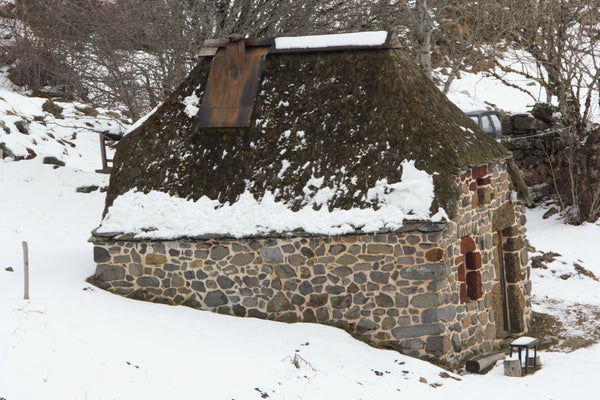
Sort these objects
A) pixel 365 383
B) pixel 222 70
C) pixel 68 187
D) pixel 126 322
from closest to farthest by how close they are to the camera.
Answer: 1. pixel 365 383
2. pixel 126 322
3. pixel 222 70
4. pixel 68 187

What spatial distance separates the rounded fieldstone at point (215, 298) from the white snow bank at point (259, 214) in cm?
105

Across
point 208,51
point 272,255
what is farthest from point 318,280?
point 208,51

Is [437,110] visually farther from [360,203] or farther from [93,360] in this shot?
[93,360]

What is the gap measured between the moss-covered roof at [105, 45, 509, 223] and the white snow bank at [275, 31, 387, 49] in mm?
164

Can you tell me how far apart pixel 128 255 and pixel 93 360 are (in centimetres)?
363

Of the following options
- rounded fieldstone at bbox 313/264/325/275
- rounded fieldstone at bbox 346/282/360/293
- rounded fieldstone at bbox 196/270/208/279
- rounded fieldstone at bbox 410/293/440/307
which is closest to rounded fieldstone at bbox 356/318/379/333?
rounded fieldstone at bbox 346/282/360/293

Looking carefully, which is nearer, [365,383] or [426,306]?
[365,383]

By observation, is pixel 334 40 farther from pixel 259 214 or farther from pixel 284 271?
pixel 284 271

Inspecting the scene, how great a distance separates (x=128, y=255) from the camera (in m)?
13.8

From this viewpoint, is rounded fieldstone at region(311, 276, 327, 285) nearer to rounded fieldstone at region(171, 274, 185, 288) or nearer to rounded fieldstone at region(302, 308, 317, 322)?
rounded fieldstone at region(302, 308, 317, 322)

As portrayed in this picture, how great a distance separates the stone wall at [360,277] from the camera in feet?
40.7

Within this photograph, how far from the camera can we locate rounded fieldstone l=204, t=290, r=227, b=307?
527 inches

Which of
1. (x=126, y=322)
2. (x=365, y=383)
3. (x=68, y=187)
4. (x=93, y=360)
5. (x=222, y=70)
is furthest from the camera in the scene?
(x=68, y=187)

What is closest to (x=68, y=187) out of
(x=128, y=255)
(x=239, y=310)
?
(x=128, y=255)
